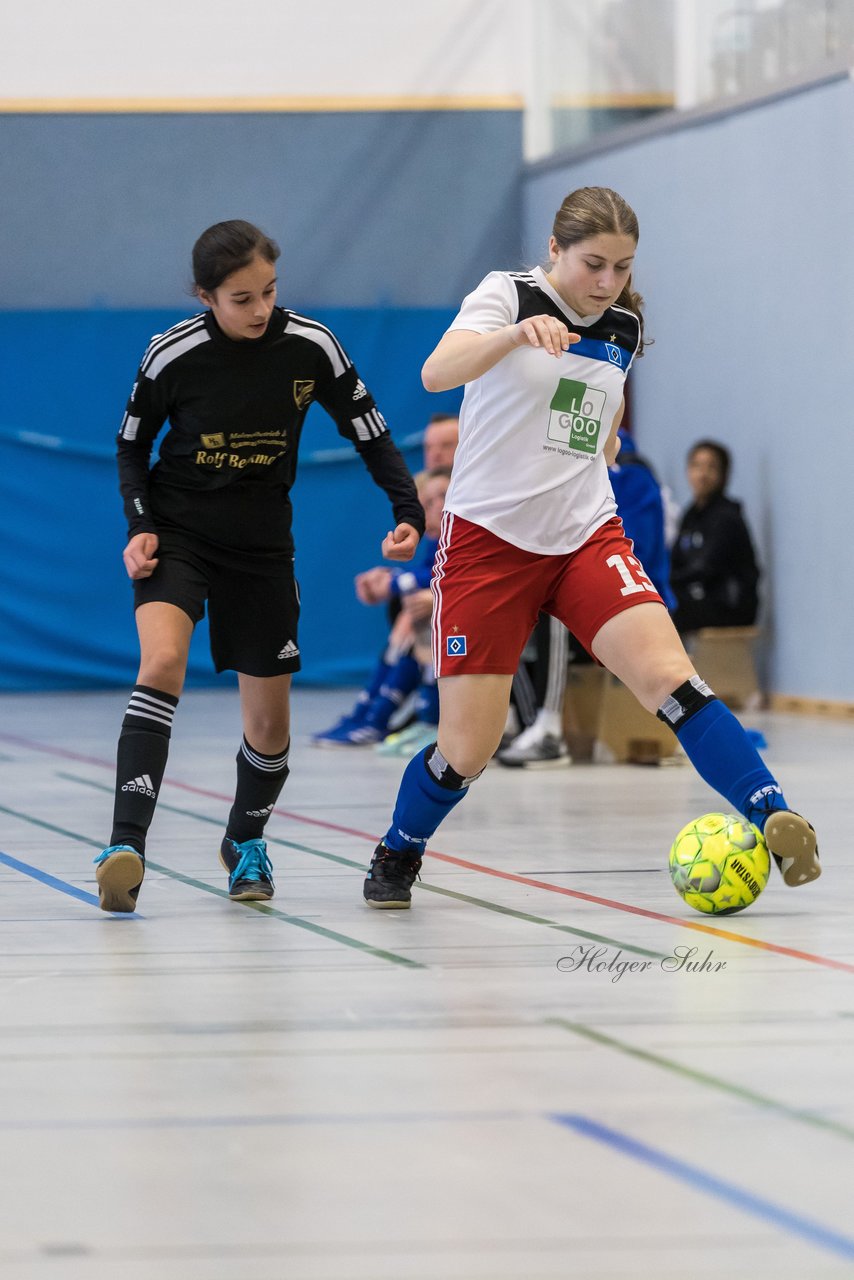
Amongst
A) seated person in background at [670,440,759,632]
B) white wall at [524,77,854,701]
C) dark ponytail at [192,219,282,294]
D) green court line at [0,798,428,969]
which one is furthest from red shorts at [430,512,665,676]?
seated person in background at [670,440,759,632]

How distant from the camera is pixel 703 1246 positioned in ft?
7.70

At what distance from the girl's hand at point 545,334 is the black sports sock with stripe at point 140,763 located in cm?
120

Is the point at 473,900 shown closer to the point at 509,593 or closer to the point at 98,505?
the point at 509,593

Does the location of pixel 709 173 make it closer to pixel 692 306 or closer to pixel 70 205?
pixel 692 306

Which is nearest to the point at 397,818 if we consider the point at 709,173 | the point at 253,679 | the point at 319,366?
the point at 253,679

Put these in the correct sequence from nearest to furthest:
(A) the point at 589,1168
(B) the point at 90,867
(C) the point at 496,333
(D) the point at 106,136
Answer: (A) the point at 589,1168 < (C) the point at 496,333 < (B) the point at 90,867 < (D) the point at 106,136

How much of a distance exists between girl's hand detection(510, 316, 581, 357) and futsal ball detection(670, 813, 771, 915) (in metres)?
1.18

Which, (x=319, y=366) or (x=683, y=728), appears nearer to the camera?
(x=683, y=728)

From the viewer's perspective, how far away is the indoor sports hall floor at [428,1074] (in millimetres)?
2387

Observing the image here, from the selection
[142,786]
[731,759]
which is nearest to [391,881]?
[142,786]

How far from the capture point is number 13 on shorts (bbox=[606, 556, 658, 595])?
4574 mm

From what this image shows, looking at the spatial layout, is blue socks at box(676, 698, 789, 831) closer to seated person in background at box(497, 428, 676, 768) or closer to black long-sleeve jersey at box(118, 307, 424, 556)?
black long-sleeve jersey at box(118, 307, 424, 556)

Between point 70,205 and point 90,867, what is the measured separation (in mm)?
9773

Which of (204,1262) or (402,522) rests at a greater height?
(402,522)
